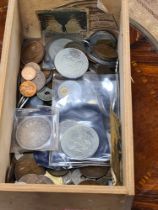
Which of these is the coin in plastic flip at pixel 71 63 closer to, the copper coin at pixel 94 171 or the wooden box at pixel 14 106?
the wooden box at pixel 14 106

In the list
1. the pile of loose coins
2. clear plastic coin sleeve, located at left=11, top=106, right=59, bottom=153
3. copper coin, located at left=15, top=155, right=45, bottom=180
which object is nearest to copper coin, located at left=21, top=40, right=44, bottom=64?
the pile of loose coins

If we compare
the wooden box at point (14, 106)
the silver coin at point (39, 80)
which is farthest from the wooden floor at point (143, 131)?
the silver coin at point (39, 80)

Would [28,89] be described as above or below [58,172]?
above

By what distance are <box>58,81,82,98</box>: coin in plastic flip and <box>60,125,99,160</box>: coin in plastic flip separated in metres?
0.09

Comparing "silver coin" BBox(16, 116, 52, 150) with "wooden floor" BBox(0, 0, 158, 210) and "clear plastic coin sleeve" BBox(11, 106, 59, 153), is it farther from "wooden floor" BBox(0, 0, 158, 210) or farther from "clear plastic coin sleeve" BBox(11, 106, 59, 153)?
"wooden floor" BBox(0, 0, 158, 210)

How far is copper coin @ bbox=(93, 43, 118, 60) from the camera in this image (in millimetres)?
1046

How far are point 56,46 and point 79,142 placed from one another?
26 centimetres

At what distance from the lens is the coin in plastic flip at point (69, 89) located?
1.02m

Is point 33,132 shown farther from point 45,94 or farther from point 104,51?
point 104,51

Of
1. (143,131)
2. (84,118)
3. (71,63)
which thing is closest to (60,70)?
(71,63)

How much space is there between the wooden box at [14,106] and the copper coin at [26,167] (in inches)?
1.0

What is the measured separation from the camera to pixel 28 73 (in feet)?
3.41

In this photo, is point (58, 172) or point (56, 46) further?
point (56, 46)

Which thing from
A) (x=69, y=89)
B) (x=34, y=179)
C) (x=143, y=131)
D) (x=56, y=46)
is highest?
(x=56, y=46)
